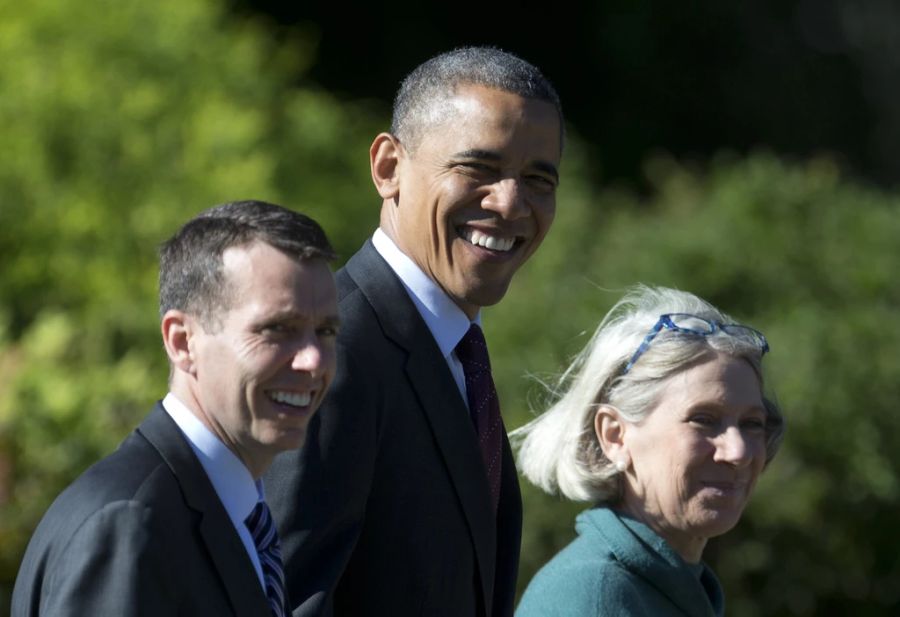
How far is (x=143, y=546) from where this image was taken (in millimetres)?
2230

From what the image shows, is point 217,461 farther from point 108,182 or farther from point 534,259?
point 534,259

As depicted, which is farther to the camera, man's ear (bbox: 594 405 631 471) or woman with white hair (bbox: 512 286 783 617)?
man's ear (bbox: 594 405 631 471)

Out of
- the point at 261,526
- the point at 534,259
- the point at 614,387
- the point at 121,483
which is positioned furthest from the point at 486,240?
the point at 534,259

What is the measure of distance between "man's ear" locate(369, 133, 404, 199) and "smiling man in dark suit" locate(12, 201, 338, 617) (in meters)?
0.76

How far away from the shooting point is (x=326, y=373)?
2496 mm

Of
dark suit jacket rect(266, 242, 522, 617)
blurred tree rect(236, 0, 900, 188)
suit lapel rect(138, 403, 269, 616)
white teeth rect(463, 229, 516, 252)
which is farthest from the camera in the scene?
blurred tree rect(236, 0, 900, 188)

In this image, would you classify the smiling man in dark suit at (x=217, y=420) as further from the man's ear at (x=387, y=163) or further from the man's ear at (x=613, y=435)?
the man's ear at (x=613, y=435)

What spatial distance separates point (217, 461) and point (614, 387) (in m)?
1.44

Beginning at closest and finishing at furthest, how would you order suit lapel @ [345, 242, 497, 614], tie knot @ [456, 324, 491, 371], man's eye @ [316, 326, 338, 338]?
man's eye @ [316, 326, 338, 338] < suit lapel @ [345, 242, 497, 614] < tie knot @ [456, 324, 491, 371]

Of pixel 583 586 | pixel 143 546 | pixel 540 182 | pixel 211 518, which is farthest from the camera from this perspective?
pixel 583 586

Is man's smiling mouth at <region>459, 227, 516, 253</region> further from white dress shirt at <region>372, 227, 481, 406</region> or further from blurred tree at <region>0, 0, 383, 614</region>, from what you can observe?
blurred tree at <region>0, 0, 383, 614</region>

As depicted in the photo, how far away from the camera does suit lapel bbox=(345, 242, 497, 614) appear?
3.08 metres

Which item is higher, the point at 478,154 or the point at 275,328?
the point at 478,154

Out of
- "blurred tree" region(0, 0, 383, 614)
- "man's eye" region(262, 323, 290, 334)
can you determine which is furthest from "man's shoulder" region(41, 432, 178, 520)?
"blurred tree" region(0, 0, 383, 614)
